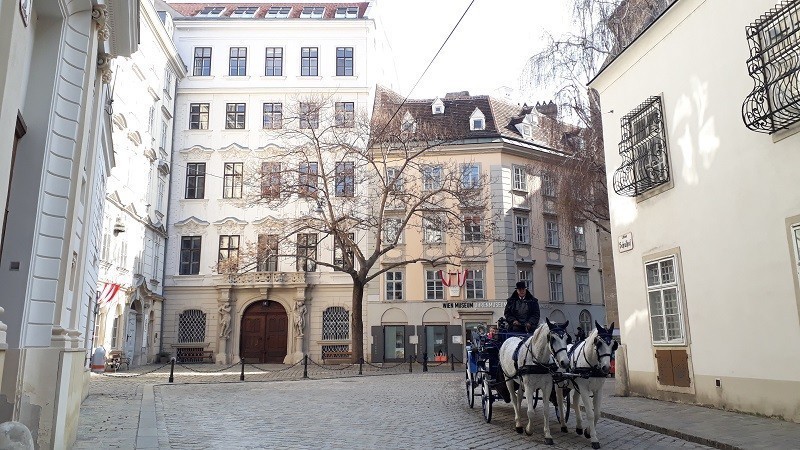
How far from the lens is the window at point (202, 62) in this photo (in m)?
40.9

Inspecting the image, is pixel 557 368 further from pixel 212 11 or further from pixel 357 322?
pixel 212 11

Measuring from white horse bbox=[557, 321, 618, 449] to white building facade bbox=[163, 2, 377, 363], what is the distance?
28.3m

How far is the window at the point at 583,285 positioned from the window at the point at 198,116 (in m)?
26.9

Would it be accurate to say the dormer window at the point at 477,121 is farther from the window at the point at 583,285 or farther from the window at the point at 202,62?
the window at the point at 202,62

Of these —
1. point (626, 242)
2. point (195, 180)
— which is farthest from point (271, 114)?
point (626, 242)

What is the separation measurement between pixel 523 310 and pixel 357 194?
87.5ft

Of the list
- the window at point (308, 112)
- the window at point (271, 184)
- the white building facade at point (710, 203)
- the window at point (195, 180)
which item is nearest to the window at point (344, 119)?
the window at point (308, 112)

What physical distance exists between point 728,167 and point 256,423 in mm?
10285

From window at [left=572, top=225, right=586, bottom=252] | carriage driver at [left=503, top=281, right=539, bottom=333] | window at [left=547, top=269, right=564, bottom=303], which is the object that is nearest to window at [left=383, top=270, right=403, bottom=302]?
window at [left=547, top=269, right=564, bottom=303]

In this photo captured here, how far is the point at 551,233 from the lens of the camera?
127 ft

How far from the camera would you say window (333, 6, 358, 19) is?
4274 cm

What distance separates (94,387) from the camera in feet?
61.6

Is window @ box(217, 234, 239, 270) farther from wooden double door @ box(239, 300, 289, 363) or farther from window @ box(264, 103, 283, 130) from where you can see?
window @ box(264, 103, 283, 130)

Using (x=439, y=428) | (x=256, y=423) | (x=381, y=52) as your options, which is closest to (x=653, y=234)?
(x=439, y=428)
